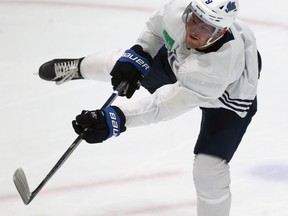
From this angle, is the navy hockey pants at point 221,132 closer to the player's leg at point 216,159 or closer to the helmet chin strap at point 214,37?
the player's leg at point 216,159

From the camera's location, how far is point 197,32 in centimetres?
277

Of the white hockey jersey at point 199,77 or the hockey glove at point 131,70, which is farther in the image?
the hockey glove at point 131,70

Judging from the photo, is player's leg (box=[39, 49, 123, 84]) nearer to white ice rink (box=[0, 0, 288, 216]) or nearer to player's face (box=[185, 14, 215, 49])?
white ice rink (box=[0, 0, 288, 216])

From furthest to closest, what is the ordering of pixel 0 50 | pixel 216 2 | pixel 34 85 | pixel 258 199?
pixel 0 50 < pixel 34 85 < pixel 258 199 < pixel 216 2

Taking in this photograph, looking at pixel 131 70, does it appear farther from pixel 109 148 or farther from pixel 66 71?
pixel 109 148

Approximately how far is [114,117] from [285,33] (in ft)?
8.33

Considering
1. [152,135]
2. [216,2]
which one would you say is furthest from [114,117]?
[152,135]

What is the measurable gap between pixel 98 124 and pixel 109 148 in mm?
1028

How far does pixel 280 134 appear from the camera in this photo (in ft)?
12.8

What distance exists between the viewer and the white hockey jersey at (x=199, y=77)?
278 centimetres

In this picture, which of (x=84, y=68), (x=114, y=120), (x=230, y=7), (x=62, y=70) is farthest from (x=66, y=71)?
(x=230, y=7)

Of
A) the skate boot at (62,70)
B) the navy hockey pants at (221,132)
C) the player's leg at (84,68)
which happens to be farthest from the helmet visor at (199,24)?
the skate boot at (62,70)

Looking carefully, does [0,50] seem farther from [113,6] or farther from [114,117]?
[114,117]

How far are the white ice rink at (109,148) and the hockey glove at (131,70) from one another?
1.66 feet
